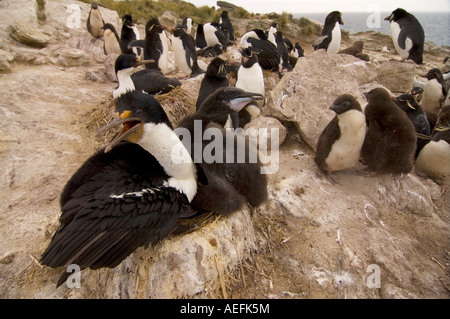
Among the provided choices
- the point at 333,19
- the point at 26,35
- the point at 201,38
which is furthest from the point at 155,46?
the point at 333,19

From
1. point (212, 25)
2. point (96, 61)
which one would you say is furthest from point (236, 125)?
point (212, 25)

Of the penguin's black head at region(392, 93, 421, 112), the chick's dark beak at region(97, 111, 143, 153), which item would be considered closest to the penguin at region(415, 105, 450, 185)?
the penguin's black head at region(392, 93, 421, 112)

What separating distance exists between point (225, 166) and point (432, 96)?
242 inches

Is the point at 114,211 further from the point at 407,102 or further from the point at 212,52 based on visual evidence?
the point at 212,52

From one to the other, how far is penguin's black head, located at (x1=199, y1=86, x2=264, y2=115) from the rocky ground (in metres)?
0.99

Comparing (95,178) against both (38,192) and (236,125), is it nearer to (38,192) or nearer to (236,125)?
(38,192)

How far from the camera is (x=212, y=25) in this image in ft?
29.4

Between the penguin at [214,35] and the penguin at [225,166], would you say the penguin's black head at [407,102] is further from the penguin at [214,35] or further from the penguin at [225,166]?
the penguin at [214,35]

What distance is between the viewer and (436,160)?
3869 mm

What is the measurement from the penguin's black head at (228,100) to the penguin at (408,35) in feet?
24.2

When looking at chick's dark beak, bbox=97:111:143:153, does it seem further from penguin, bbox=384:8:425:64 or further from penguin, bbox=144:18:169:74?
penguin, bbox=384:8:425:64

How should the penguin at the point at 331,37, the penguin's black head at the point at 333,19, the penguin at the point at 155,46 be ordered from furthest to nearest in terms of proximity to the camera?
the penguin's black head at the point at 333,19 → the penguin at the point at 331,37 → the penguin at the point at 155,46

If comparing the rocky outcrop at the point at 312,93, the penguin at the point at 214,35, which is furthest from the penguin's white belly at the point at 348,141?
the penguin at the point at 214,35

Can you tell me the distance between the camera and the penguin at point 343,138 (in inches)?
119
